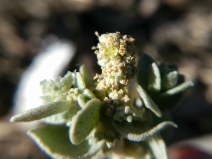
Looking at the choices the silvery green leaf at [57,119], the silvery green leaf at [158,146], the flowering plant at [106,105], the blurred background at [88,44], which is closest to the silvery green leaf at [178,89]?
the flowering plant at [106,105]

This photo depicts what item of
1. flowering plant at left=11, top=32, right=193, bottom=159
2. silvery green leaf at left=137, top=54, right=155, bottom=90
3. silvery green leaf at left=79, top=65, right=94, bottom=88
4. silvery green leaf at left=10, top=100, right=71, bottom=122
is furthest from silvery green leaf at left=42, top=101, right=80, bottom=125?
silvery green leaf at left=137, top=54, right=155, bottom=90

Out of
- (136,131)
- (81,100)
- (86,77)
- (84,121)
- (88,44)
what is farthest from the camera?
(88,44)

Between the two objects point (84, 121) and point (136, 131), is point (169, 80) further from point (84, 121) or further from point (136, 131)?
point (84, 121)

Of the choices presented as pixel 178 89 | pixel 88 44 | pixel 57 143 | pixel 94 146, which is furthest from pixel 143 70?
pixel 88 44

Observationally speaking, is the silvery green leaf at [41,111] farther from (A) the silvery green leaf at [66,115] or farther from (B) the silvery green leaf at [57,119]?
(B) the silvery green leaf at [57,119]

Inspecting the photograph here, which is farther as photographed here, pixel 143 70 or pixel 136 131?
pixel 143 70

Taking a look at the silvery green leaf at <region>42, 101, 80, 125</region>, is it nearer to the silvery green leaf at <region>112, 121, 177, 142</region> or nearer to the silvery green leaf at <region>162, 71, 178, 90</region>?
the silvery green leaf at <region>112, 121, 177, 142</region>

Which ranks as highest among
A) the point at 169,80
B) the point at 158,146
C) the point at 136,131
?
the point at 169,80
